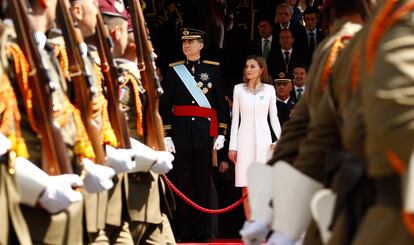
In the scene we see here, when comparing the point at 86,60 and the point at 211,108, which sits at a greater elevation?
the point at 86,60

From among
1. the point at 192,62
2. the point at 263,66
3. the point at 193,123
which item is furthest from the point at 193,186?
the point at 263,66

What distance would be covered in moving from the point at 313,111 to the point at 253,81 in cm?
623

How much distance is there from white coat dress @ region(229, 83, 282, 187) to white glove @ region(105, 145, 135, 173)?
445 centimetres

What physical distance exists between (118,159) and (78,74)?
66 centimetres

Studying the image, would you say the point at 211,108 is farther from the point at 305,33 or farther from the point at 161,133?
the point at 161,133

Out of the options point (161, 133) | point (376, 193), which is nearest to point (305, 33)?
point (161, 133)

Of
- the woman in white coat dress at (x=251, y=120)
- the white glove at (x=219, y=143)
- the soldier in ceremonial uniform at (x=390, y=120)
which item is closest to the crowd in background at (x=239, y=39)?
the woman in white coat dress at (x=251, y=120)

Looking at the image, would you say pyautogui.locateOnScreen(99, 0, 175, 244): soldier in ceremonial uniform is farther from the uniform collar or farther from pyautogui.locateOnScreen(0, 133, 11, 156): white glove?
the uniform collar

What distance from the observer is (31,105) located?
4516mm

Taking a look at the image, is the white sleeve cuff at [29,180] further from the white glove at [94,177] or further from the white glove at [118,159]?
the white glove at [118,159]

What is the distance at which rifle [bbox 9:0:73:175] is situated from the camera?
450cm

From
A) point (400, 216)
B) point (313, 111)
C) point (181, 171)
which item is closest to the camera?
point (400, 216)

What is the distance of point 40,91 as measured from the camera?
4523mm

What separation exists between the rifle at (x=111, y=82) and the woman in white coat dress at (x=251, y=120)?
13.6 feet
